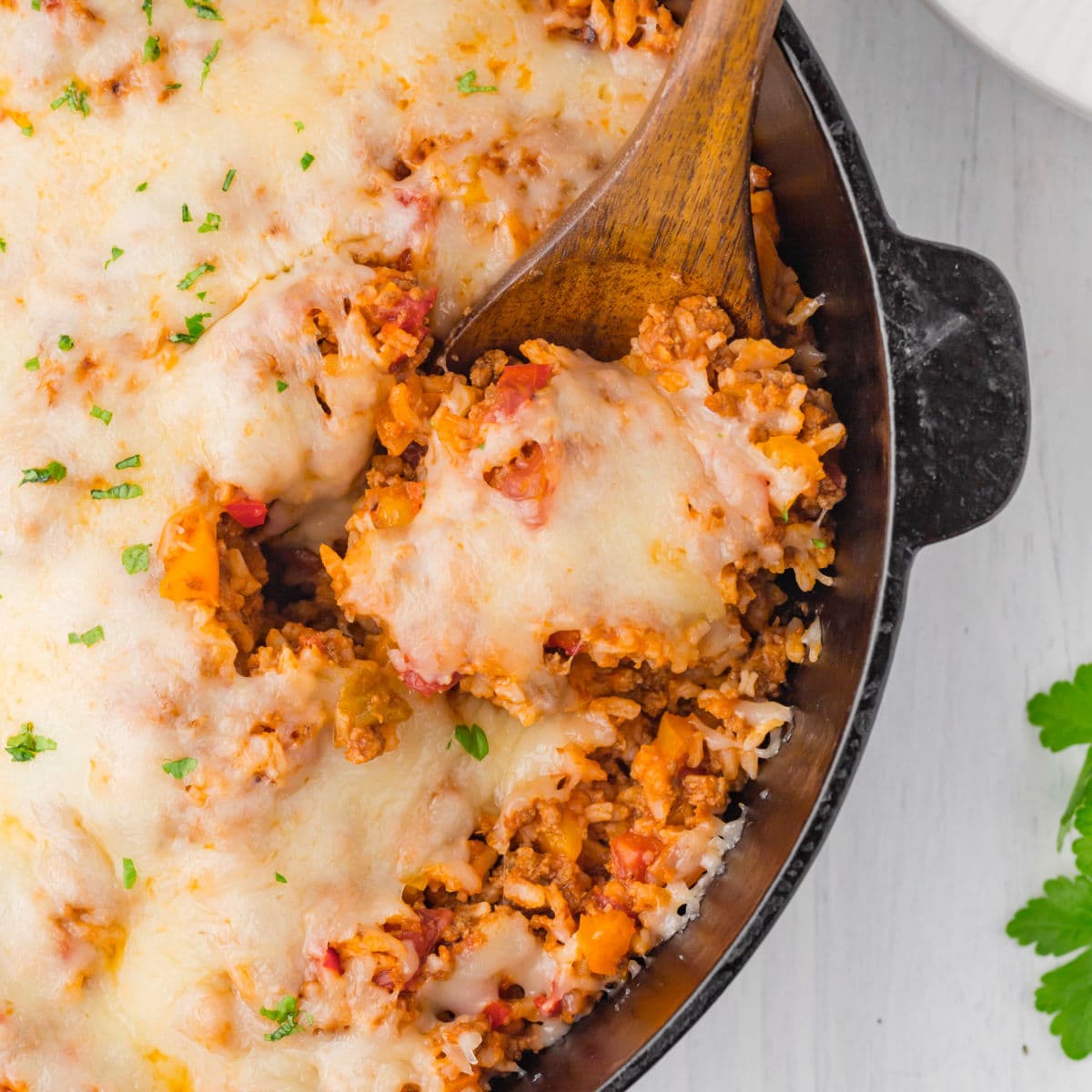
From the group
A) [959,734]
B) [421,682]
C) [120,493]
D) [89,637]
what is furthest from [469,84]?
[959,734]

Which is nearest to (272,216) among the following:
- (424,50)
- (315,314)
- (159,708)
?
(315,314)

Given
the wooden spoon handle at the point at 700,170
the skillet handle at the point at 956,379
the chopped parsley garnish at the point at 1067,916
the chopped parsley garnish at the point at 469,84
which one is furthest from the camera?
the chopped parsley garnish at the point at 1067,916

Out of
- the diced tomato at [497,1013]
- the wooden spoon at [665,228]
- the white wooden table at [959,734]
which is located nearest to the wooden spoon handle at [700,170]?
the wooden spoon at [665,228]

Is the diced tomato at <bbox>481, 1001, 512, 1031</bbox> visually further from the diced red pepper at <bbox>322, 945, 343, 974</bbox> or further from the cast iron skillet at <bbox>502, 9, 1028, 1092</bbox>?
the diced red pepper at <bbox>322, 945, 343, 974</bbox>

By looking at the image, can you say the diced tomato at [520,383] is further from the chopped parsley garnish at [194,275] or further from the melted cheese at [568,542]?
the chopped parsley garnish at [194,275]

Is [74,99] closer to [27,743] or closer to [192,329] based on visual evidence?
[192,329]

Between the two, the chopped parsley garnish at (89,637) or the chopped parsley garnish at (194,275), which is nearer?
the chopped parsley garnish at (89,637)
